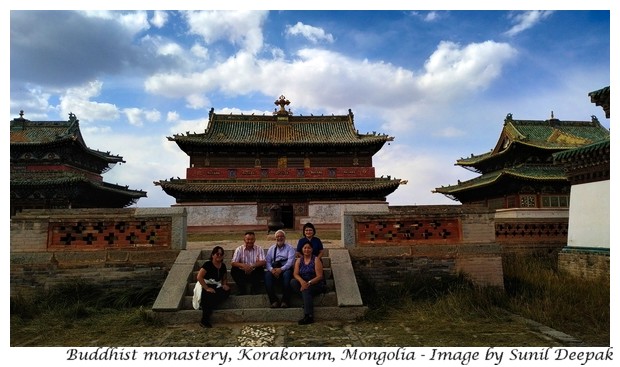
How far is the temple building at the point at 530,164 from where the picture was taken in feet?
63.7

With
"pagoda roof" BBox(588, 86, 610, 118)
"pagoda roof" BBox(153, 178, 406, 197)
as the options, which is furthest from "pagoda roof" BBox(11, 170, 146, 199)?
"pagoda roof" BBox(588, 86, 610, 118)

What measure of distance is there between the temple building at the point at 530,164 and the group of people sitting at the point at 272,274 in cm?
1386

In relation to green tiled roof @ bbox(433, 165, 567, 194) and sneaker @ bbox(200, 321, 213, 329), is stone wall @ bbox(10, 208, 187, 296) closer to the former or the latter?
sneaker @ bbox(200, 321, 213, 329)

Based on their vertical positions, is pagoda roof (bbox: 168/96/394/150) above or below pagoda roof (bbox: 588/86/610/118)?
above

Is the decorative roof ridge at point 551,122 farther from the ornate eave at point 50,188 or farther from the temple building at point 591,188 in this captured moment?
the ornate eave at point 50,188

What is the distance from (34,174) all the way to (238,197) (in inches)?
470

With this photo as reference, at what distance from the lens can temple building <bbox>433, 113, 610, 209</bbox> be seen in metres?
19.4

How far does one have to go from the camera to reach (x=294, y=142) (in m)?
25.9

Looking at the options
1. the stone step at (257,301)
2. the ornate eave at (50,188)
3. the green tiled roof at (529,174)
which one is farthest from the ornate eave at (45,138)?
the green tiled roof at (529,174)

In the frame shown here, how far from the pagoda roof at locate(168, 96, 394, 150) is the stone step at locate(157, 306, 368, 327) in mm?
19743

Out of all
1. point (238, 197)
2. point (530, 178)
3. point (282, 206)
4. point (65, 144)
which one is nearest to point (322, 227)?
point (282, 206)

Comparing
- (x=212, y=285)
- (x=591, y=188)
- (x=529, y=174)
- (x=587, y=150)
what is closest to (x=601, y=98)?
(x=587, y=150)

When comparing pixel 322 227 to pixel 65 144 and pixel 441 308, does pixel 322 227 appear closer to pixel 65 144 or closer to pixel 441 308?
pixel 65 144

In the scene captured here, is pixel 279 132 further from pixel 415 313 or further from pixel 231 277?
pixel 415 313
